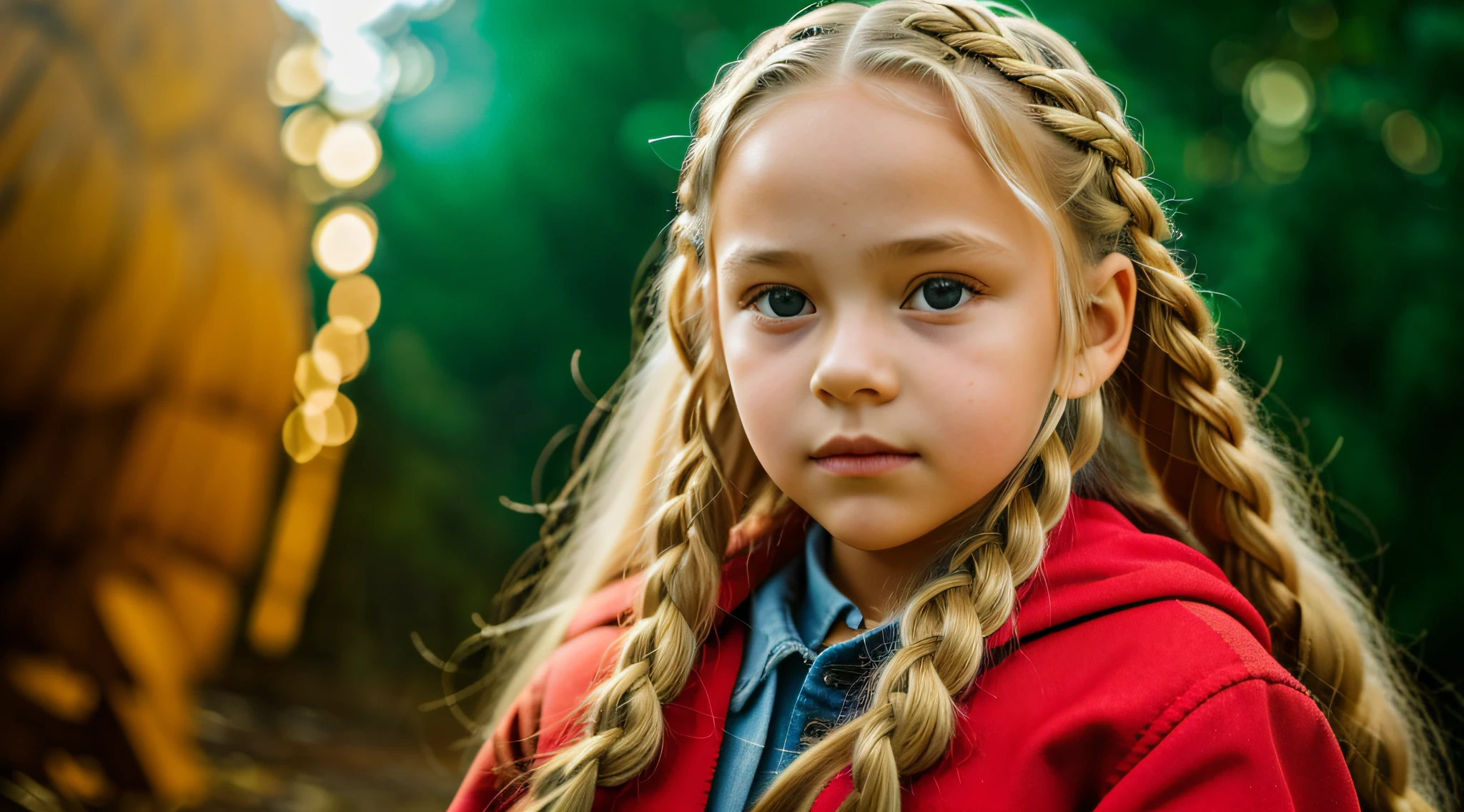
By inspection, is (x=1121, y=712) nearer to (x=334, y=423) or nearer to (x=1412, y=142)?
(x=1412, y=142)

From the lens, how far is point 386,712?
217cm

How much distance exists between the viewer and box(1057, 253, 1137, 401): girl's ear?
1077mm

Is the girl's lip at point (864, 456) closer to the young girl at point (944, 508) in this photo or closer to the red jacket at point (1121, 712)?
the young girl at point (944, 508)

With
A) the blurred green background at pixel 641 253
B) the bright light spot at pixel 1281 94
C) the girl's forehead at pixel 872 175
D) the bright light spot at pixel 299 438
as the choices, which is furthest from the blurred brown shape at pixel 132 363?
the bright light spot at pixel 1281 94

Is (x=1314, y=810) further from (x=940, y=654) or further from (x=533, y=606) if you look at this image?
(x=533, y=606)

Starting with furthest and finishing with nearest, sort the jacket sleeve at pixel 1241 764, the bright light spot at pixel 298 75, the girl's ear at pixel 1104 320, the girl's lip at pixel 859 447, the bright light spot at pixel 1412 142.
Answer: the bright light spot at pixel 298 75 → the bright light spot at pixel 1412 142 → the girl's ear at pixel 1104 320 → the girl's lip at pixel 859 447 → the jacket sleeve at pixel 1241 764

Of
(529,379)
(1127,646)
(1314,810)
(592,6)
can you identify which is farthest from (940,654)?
(592,6)

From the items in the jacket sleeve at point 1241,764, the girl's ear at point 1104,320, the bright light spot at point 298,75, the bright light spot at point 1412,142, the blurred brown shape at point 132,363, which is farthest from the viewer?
the bright light spot at point 298,75

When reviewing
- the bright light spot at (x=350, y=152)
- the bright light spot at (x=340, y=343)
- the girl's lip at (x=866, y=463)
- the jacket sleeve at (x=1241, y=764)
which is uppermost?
the bright light spot at (x=350, y=152)

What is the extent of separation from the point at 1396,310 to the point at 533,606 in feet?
4.52

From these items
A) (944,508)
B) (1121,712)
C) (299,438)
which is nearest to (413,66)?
(299,438)

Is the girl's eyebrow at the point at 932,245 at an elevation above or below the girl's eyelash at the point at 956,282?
above

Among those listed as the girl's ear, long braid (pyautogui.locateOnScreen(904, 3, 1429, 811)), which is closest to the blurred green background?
long braid (pyautogui.locateOnScreen(904, 3, 1429, 811))

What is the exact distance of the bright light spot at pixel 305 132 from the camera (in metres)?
2.12
